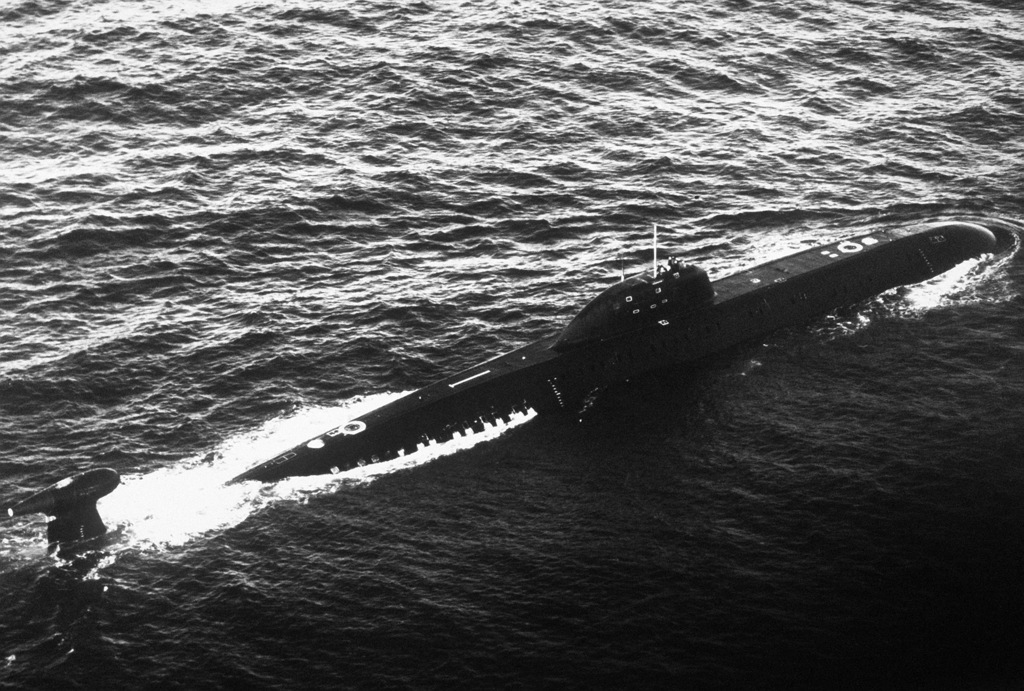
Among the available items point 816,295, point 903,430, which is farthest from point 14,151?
point 903,430

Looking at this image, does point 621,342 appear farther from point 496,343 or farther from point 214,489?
point 214,489

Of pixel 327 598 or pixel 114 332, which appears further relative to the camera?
pixel 114 332

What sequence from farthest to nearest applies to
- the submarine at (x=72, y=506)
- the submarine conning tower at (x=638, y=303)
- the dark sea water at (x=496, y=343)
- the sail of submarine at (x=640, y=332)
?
the submarine conning tower at (x=638, y=303), the sail of submarine at (x=640, y=332), the submarine at (x=72, y=506), the dark sea water at (x=496, y=343)

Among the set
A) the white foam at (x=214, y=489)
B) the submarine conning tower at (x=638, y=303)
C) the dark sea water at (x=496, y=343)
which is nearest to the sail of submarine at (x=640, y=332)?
the submarine conning tower at (x=638, y=303)

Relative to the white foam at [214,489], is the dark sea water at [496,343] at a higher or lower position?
higher

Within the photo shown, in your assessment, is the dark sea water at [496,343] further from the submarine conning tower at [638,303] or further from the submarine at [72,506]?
the submarine conning tower at [638,303]

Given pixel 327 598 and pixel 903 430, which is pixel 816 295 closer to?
pixel 903 430
